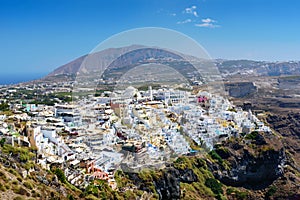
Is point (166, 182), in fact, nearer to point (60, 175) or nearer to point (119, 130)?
point (119, 130)

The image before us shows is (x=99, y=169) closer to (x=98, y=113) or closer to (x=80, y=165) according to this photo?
(x=80, y=165)

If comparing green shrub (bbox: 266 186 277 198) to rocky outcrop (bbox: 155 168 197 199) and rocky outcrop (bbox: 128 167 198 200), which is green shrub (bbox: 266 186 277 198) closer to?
rocky outcrop (bbox: 128 167 198 200)

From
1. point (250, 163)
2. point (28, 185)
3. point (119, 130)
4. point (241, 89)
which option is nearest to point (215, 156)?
point (250, 163)

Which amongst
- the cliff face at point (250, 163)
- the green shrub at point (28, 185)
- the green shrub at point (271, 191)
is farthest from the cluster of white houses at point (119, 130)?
the green shrub at point (271, 191)

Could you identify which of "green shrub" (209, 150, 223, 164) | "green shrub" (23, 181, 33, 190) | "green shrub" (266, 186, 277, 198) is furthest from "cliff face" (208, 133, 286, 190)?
"green shrub" (23, 181, 33, 190)

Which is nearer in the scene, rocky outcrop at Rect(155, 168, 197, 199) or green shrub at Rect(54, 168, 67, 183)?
green shrub at Rect(54, 168, 67, 183)

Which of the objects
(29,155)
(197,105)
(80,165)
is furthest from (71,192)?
(197,105)
